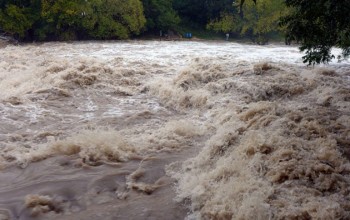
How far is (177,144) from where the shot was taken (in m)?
6.73

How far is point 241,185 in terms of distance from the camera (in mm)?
4590

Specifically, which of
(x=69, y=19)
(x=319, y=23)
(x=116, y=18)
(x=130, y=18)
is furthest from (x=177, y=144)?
(x=116, y=18)

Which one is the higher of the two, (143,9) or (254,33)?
(143,9)

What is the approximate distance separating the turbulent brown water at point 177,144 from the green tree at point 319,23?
1.35 meters

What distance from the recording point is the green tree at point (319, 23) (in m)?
5.73

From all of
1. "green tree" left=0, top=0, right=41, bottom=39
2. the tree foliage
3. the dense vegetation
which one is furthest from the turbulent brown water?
the tree foliage

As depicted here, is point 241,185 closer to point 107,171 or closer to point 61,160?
point 107,171

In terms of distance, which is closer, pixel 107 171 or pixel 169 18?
pixel 107 171

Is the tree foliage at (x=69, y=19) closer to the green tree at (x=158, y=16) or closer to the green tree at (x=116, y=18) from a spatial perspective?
the green tree at (x=116, y=18)

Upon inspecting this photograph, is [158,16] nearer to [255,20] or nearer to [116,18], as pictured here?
[116,18]

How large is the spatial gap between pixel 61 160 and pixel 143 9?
22738mm

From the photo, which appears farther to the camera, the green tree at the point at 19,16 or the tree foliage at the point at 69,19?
the tree foliage at the point at 69,19

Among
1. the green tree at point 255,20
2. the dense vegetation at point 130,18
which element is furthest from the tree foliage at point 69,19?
the green tree at point 255,20

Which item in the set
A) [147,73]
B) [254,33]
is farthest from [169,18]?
[147,73]
